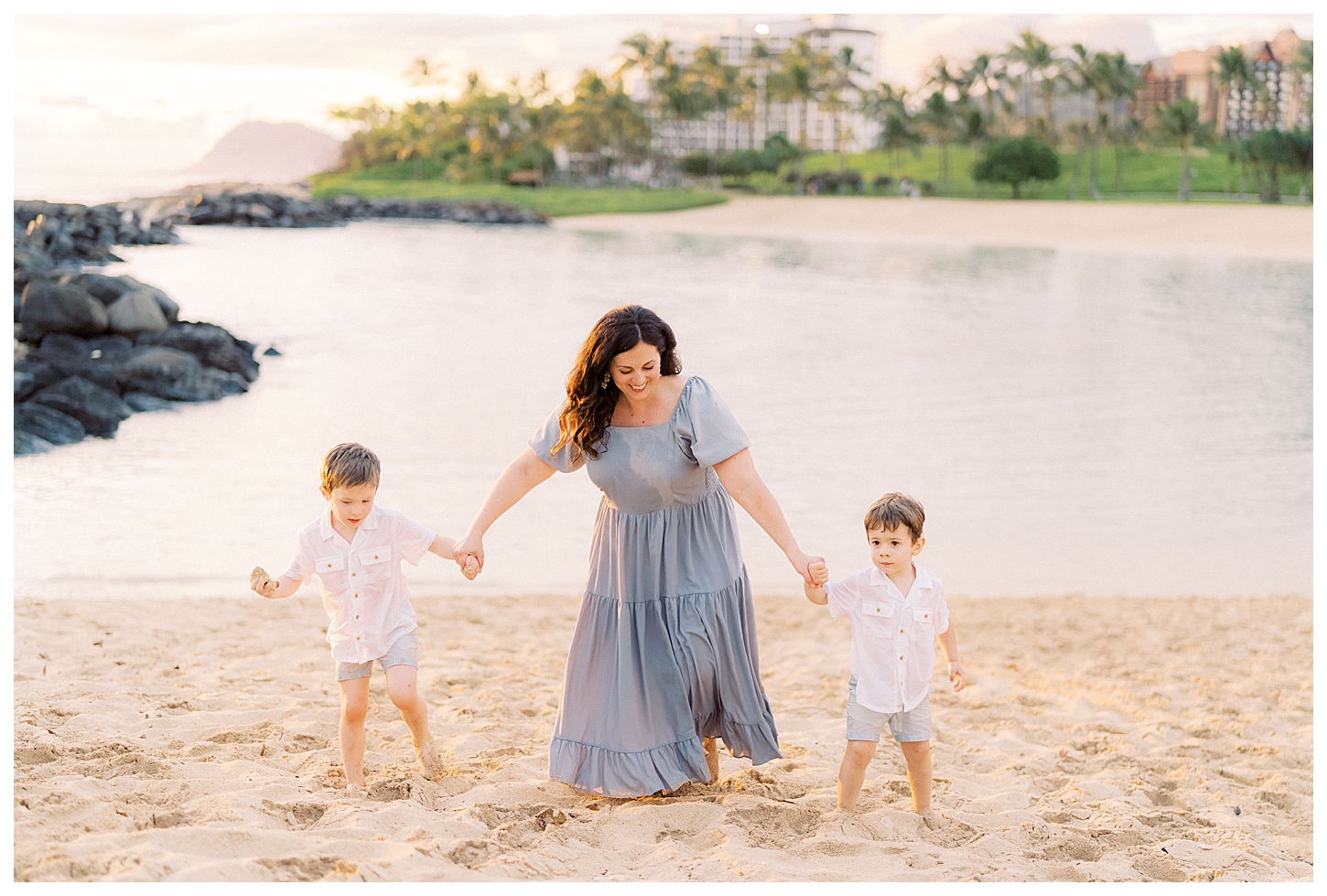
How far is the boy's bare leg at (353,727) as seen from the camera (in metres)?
3.71

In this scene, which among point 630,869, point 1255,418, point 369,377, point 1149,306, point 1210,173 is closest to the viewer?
point 630,869

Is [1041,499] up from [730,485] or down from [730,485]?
down

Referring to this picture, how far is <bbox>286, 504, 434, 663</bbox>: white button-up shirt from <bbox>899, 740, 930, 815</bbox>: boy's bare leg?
5.57 feet

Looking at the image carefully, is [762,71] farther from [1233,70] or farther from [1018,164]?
[1233,70]

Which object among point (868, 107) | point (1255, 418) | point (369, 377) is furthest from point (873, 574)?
point (868, 107)

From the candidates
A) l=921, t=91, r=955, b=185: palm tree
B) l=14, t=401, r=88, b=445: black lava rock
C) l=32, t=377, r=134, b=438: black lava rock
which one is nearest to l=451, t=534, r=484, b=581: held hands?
l=14, t=401, r=88, b=445: black lava rock

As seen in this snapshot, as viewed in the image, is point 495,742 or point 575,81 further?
point 575,81

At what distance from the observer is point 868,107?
253ft

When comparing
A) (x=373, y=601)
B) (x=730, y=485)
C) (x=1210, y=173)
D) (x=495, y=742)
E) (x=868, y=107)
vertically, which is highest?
(x=868, y=107)

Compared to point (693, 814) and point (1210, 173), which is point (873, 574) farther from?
point (1210, 173)

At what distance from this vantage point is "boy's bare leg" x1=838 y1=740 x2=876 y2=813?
3.61 meters

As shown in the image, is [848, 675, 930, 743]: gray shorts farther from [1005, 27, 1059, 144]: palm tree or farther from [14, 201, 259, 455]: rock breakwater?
[1005, 27, 1059, 144]: palm tree

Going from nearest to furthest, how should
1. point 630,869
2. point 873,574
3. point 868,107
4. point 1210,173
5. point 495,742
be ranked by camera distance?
point 630,869 < point 873,574 < point 495,742 < point 1210,173 < point 868,107

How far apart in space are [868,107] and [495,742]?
7803 centimetres
